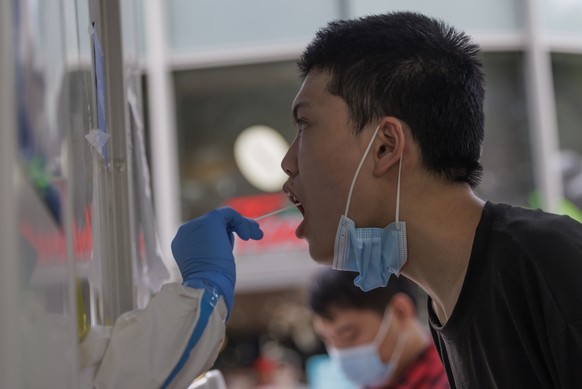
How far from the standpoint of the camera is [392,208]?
5.89ft

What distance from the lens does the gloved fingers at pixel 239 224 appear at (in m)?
1.66

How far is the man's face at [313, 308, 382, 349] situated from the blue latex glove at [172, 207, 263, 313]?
1918mm

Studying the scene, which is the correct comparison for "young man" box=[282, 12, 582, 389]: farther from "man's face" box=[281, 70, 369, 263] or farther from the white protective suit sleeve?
the white protective suit sleeve

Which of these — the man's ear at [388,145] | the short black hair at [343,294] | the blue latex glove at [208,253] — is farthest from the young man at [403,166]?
the short black hair at [343,294]

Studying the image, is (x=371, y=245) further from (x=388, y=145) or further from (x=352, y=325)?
(x=352, y=325)

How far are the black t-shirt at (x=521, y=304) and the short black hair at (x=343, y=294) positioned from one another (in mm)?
1661

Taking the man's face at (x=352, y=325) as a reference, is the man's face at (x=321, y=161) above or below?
A: above

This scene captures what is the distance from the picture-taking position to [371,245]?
1800 mm

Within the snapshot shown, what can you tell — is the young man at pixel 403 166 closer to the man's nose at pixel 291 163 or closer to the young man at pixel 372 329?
the man's nose at pixel 291 163

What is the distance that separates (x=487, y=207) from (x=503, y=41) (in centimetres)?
618

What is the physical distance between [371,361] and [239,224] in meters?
1.96

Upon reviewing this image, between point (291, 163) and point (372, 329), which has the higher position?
point (291, 163)

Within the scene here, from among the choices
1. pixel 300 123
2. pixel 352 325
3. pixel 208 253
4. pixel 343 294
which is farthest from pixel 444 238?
pixel 352 325

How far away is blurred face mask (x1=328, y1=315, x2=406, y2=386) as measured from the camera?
347 centimetres
